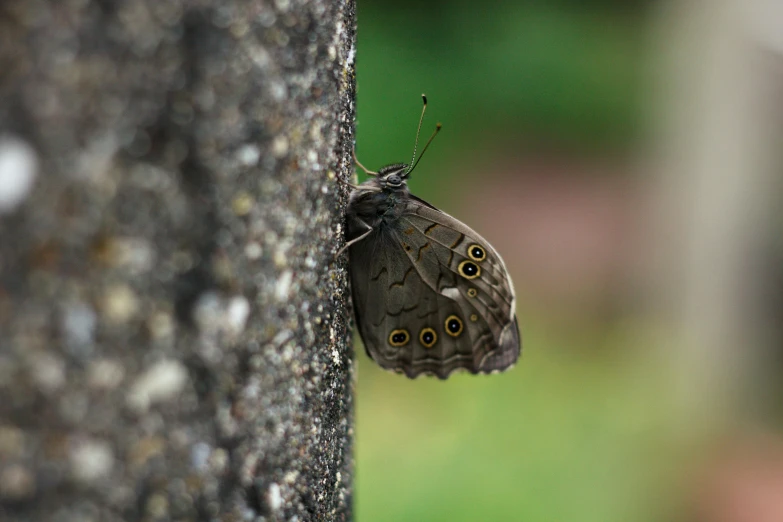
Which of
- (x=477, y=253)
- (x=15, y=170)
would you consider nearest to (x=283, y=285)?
(x=15, y=170)

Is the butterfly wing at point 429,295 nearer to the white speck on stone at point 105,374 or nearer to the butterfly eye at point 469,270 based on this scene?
the butterfly eye at point 469,270

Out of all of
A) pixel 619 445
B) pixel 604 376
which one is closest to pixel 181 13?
pixel 619 445

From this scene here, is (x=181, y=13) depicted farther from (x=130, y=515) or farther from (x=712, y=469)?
(x=712, y=469)

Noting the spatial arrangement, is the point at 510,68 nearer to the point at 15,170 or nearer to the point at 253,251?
the point at 253,251

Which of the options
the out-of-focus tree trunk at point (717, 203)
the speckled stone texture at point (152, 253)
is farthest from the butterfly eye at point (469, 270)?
the out-of-focus tree trunk at point (717, 203)

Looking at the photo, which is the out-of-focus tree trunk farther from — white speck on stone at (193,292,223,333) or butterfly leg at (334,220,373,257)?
white speck on stone at (193,292,223,333)

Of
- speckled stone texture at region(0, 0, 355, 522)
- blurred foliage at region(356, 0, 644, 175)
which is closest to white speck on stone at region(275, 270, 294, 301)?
speckled stone texture at region(0, 0, 355, 522)
